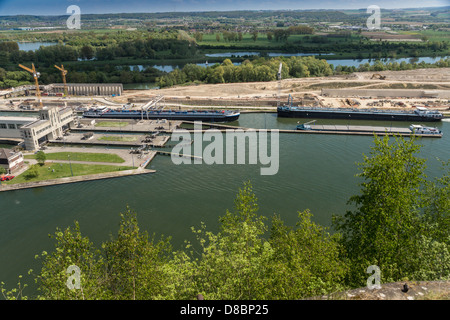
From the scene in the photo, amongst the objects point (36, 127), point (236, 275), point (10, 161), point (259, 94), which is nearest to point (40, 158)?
point (10, 161)

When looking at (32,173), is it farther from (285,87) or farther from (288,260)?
(285,87)

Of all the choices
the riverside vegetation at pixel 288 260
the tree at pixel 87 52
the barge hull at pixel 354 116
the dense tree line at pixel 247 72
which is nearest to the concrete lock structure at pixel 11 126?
the riverside vegetation at pixel 288 260

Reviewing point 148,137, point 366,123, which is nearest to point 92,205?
point 148,137

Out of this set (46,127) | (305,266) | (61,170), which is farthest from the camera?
(46,127)

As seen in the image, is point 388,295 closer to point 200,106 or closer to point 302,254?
point 302,254

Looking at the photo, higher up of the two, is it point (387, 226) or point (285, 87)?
point (285, 87)

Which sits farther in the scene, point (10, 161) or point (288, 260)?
point (10, 161)

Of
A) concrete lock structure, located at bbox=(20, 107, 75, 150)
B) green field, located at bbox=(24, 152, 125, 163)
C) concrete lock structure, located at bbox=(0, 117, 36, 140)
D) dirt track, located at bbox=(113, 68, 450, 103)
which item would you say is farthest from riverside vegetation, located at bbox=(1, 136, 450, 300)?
dirt track, located at bbox=(113, 68, 450, 103)

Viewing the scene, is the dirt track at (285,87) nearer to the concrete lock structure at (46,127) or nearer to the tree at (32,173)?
the concrete lock structure at (46,127)
